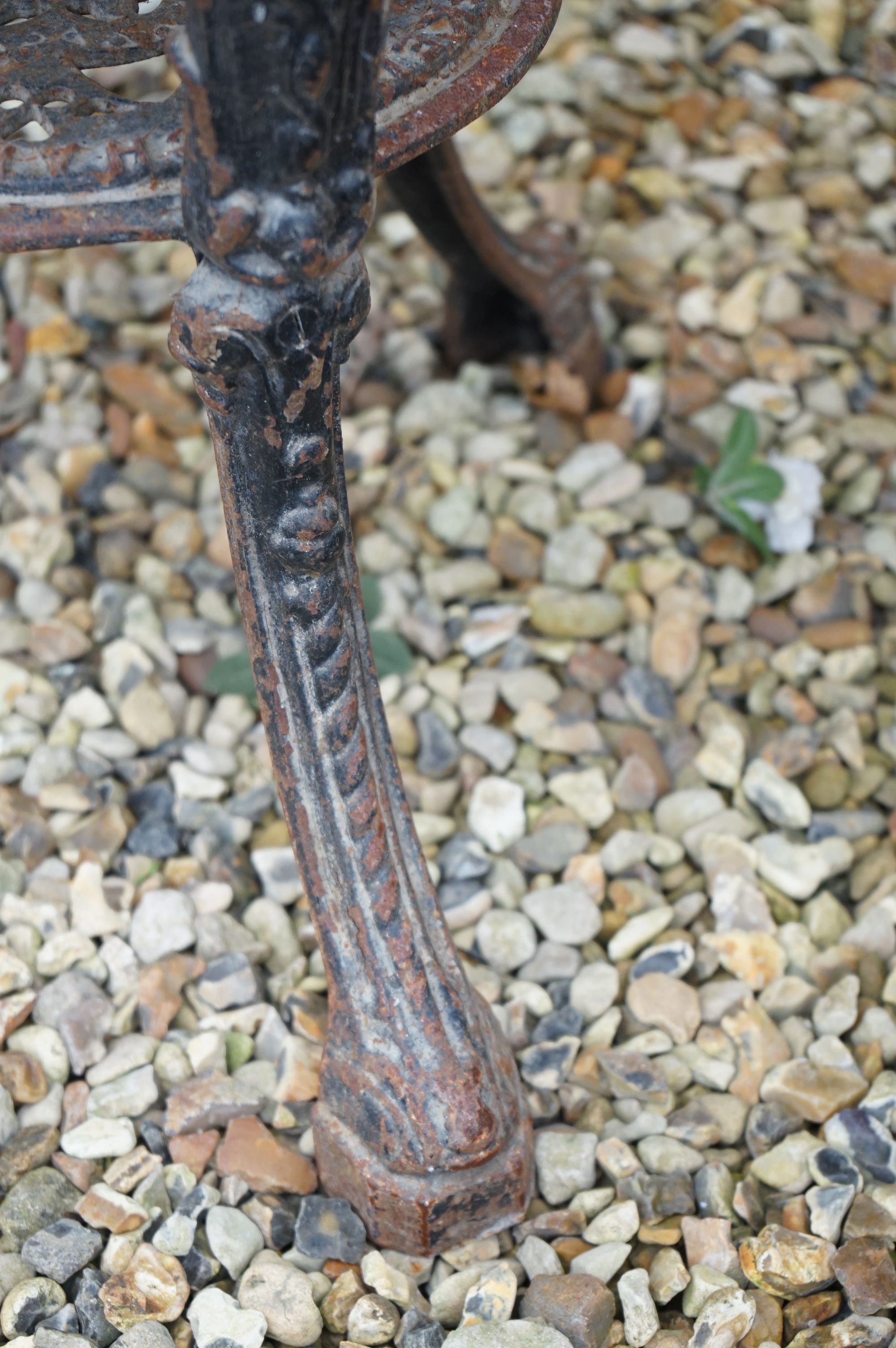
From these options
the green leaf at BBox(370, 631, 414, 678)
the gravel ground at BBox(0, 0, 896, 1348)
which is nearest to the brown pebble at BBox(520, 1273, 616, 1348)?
the gravel ground at BBox(0, 0, 896, 1348)

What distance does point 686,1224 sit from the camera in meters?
1.07

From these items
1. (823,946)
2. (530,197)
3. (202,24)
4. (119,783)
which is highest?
(202,24)

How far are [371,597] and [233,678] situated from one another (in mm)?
176

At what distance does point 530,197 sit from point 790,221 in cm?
35

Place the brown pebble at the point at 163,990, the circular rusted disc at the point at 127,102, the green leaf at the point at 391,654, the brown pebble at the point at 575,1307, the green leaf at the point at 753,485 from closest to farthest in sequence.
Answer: the circular rusted disc at the point at 127,102
the brown pebble at the point at 575,1307
the brown pebble at the point at 163,990
the green leaf at the point at 391,654
the green leaf at the point at 753,485

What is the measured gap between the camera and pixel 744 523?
5.15 ft

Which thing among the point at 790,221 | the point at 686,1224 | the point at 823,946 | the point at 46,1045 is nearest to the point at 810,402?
the point at 790,221

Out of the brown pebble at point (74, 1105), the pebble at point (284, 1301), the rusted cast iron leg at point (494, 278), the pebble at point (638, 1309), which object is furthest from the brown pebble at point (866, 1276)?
the rusted cast iron leg at point (494, 278)

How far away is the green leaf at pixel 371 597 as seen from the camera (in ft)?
4.95

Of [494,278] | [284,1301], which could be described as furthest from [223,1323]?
[494,278]

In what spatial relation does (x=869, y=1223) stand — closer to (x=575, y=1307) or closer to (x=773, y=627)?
(x=575, y=1307)

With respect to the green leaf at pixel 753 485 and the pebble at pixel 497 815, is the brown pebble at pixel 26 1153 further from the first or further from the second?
the green leaf at pixel 753 485

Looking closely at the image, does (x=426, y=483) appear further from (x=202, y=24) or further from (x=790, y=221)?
(x=202, y=24)

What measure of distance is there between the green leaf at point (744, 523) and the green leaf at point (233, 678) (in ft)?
1.77
